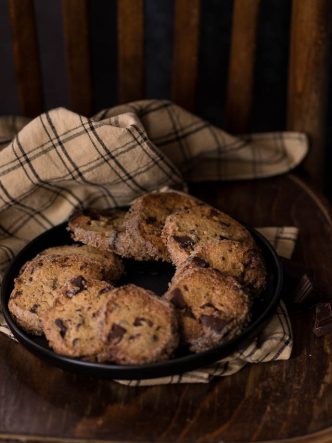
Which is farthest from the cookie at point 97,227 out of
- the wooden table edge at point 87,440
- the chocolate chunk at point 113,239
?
the wooden table edge at point 87,440

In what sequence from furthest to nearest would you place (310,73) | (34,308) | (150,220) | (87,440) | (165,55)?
(165,55), (310,73), (150,220), (34,308), (87,440)

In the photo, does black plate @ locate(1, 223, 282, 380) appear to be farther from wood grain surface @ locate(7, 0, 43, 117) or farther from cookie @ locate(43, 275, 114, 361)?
wood grain surface @ locate(7, 0, 43, 117)

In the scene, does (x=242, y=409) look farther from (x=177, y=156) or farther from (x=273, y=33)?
(x=273, y=33)

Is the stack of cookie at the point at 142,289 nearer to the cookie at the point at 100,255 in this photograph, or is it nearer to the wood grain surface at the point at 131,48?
the cookie at the point at 100,255

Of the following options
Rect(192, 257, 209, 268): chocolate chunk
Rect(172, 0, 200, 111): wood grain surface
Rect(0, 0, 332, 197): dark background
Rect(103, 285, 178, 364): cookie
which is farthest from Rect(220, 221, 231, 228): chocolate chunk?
Rect(0, 0, 332, 197): dark background

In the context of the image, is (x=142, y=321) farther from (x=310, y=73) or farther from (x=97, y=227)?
(x=310, y=73)

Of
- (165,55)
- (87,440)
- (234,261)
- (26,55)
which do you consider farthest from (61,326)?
(165,55)

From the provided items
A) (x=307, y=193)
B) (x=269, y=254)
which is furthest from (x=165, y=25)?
(x=269, y=254)

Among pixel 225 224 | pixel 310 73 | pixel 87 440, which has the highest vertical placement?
pixel 310 73
